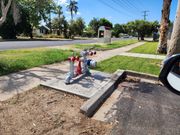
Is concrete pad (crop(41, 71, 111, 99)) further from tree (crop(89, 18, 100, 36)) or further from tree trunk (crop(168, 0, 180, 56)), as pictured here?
tree (crop(89, 18, 100, 36))

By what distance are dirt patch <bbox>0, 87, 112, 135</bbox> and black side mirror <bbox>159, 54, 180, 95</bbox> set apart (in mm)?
2311

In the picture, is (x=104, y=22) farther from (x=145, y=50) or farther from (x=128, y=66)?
(x=128, y=66)

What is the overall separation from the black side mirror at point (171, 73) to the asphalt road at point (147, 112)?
7.60 ft

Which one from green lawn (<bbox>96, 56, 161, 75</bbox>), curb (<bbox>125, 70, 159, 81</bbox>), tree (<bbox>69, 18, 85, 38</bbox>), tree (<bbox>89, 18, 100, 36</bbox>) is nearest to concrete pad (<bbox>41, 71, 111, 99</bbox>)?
curb (<bbox>125, 70, 159, 81</bbox>)

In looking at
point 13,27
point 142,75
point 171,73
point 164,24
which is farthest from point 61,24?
point 171,73

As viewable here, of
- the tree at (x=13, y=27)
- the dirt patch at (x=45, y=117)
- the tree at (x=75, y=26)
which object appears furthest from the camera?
the tree at (x=75, y=26)

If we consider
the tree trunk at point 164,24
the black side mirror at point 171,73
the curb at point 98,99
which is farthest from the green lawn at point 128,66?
Result: the black side mirror at point 171,73

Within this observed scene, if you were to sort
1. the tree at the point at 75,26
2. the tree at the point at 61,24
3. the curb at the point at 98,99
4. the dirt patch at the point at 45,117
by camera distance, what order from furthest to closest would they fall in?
1. the tree at the point at 75,26
2. the tree at the point at 61,24
3. the curb at the point at 98,99
4. the dirt patch at the point at 45,117

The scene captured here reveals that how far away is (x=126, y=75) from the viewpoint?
837cm

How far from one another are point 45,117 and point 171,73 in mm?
2944

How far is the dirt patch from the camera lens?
358 cm

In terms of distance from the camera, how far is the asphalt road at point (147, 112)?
3.94 metres

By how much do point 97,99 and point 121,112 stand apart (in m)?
0.64

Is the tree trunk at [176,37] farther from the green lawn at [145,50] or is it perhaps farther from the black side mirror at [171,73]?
the green lawn at [145,50]
